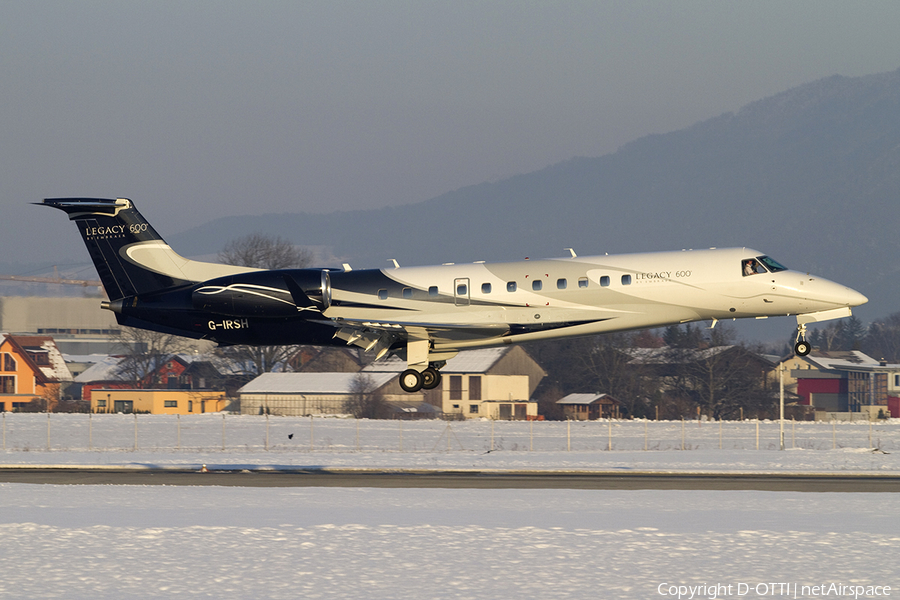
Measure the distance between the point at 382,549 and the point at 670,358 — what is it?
68482mm

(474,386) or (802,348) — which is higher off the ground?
(802,348)

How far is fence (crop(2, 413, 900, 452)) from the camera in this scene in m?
46.9

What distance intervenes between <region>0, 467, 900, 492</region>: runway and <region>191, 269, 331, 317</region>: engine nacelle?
479 centimetres

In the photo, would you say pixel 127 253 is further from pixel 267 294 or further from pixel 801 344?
pixel 801 344

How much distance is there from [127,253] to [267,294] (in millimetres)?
6307

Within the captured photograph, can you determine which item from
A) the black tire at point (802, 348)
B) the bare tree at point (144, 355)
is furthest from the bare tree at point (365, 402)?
the black tire at point (802, 348)

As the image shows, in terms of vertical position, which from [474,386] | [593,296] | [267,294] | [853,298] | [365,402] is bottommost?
[365,402]

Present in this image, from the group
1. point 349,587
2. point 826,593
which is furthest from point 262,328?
point 826,593

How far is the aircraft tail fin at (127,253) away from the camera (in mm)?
32062

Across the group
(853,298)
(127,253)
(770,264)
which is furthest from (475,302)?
(127,253)

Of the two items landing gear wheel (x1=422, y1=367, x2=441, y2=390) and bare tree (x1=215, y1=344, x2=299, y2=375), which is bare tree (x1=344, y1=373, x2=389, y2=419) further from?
landing gear wheel (x1=422, y1=367, x2=441, y2=390)

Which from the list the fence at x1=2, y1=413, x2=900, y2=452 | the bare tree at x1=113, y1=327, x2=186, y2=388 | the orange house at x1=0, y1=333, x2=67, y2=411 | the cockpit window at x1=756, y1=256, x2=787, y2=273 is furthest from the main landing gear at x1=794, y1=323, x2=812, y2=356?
the bare tree at x1=113, y1=327, x2=186, y2=388

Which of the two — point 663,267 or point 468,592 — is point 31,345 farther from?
point 468,592

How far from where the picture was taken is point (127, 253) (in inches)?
1270
